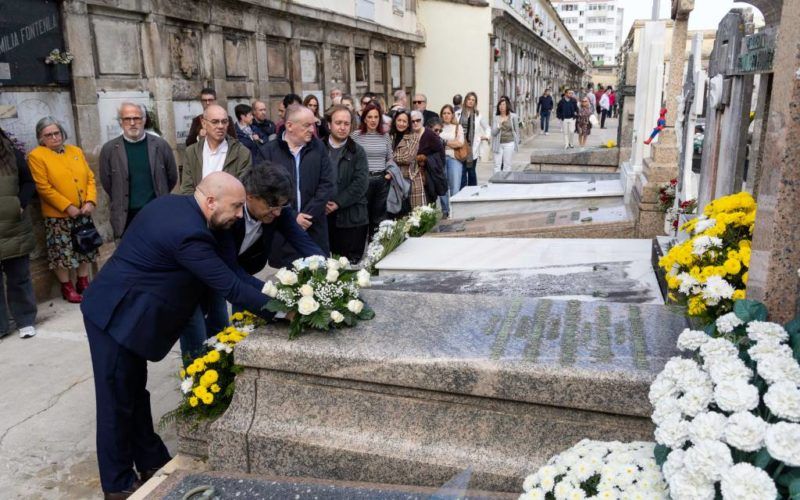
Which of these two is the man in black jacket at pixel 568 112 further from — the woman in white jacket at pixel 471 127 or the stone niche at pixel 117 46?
the stone niche at pixel 117 46

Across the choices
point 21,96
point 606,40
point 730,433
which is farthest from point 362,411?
point 606,40

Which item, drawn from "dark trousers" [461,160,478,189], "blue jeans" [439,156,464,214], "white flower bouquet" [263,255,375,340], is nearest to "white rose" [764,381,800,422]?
"white flower bouquet" [263,255,375,340]

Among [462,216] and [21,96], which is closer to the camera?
[21,96]

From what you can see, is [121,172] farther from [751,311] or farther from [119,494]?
[751,311]

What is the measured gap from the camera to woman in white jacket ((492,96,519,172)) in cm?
1188

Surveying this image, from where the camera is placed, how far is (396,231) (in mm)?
5879

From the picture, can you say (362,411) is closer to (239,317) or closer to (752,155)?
(239,317)

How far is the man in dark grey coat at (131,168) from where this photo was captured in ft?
19.1

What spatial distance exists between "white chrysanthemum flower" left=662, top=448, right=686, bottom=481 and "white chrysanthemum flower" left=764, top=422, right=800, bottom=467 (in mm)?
229

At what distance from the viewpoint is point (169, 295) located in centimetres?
297

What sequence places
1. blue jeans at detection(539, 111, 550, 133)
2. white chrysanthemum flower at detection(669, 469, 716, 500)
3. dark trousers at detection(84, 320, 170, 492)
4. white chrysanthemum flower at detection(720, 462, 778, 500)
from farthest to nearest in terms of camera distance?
blue jeans at detection(539, 111, 550, 133) → dark trousers at detection(84, 320, 170, 492) → white chrysanthemum flower at detection(669, 469, 716, 500) → white chrysanthemum flower at detection(720, 462, 778, 500)

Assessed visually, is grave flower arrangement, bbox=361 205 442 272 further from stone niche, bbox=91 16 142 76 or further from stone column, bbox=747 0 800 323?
stone niche, bbox=91 16 142 76

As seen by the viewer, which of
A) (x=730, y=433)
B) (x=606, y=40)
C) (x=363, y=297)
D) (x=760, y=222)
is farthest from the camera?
(x=606, y=40)

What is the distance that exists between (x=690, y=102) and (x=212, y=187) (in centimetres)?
415
